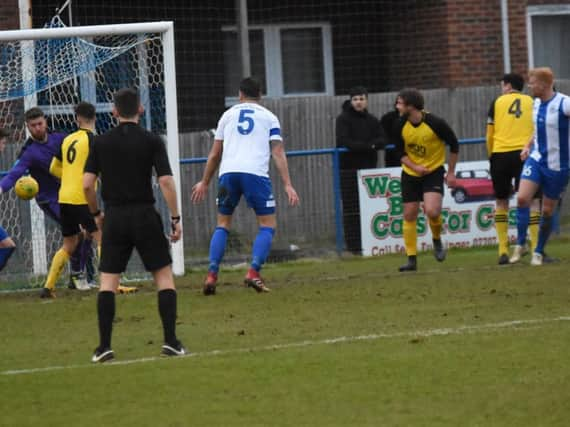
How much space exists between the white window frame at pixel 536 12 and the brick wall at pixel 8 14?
855cm

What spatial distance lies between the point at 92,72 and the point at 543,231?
5488mm

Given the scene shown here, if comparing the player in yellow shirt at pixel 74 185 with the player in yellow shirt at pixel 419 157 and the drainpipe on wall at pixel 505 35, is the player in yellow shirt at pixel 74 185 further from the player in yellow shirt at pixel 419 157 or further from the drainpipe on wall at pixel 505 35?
the drainpipe on wall at pixel 505 35

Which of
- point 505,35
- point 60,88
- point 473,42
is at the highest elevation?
point 505,35

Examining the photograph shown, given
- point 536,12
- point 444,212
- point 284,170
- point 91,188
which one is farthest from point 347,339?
point 536,12

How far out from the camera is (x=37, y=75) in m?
16.0

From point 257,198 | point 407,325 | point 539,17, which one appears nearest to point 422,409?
point 407,325

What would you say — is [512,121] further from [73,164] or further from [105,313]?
[105,313]

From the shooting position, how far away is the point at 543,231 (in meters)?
15.4

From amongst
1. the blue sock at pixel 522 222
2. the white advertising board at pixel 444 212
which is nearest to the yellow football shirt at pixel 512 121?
the blue sock at pixel 522 222

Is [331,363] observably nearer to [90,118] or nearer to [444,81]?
[90,118]

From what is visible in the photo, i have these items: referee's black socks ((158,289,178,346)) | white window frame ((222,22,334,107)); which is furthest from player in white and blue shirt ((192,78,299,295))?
white window frame ((222,22,334,107))

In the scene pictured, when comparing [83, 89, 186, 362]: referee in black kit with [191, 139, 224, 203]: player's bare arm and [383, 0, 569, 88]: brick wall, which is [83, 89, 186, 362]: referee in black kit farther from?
[383, 0, 569, 88]: brick wall

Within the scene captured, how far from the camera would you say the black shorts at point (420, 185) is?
1577cm

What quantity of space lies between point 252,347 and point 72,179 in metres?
4.84
